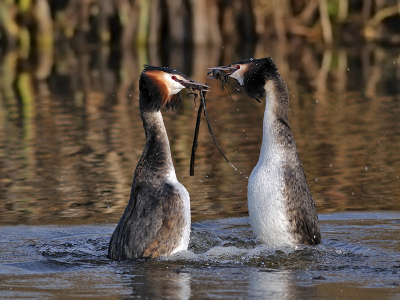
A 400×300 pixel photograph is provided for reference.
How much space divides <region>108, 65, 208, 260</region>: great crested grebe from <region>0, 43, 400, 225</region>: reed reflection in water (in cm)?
148

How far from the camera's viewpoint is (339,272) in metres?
6.21

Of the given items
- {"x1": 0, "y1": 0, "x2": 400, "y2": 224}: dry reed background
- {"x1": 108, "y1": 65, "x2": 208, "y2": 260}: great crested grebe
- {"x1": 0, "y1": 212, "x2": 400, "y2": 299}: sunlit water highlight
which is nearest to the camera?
{"x1": 0, "y1": 212, "x2": 400, "y2": 299}: sunlit water highlight

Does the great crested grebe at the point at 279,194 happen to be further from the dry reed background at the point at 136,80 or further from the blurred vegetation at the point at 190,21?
the blurred vegetation at the point at 190,21

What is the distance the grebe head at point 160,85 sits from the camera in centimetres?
682

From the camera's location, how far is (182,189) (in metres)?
6.68

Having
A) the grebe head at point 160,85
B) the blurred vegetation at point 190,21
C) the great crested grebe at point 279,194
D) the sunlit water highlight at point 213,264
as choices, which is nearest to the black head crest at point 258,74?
the great crested grebe at point 279,194

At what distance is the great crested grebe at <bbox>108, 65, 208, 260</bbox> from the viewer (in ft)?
21.5

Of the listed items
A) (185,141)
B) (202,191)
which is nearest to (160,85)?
(202,191)

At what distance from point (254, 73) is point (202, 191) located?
233cm

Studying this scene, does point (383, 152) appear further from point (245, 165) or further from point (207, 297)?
point (207, 297)

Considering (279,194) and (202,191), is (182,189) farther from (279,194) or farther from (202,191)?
(202,191)

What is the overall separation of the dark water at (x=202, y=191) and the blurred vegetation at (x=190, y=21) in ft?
25.8

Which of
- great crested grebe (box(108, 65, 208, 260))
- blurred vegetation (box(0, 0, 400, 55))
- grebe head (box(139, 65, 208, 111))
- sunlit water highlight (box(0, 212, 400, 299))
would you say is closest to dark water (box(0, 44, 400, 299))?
sunlit water highlight (box(0, 212, 400, 299))

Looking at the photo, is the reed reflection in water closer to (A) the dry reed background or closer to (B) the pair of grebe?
(A) the dry reed background
